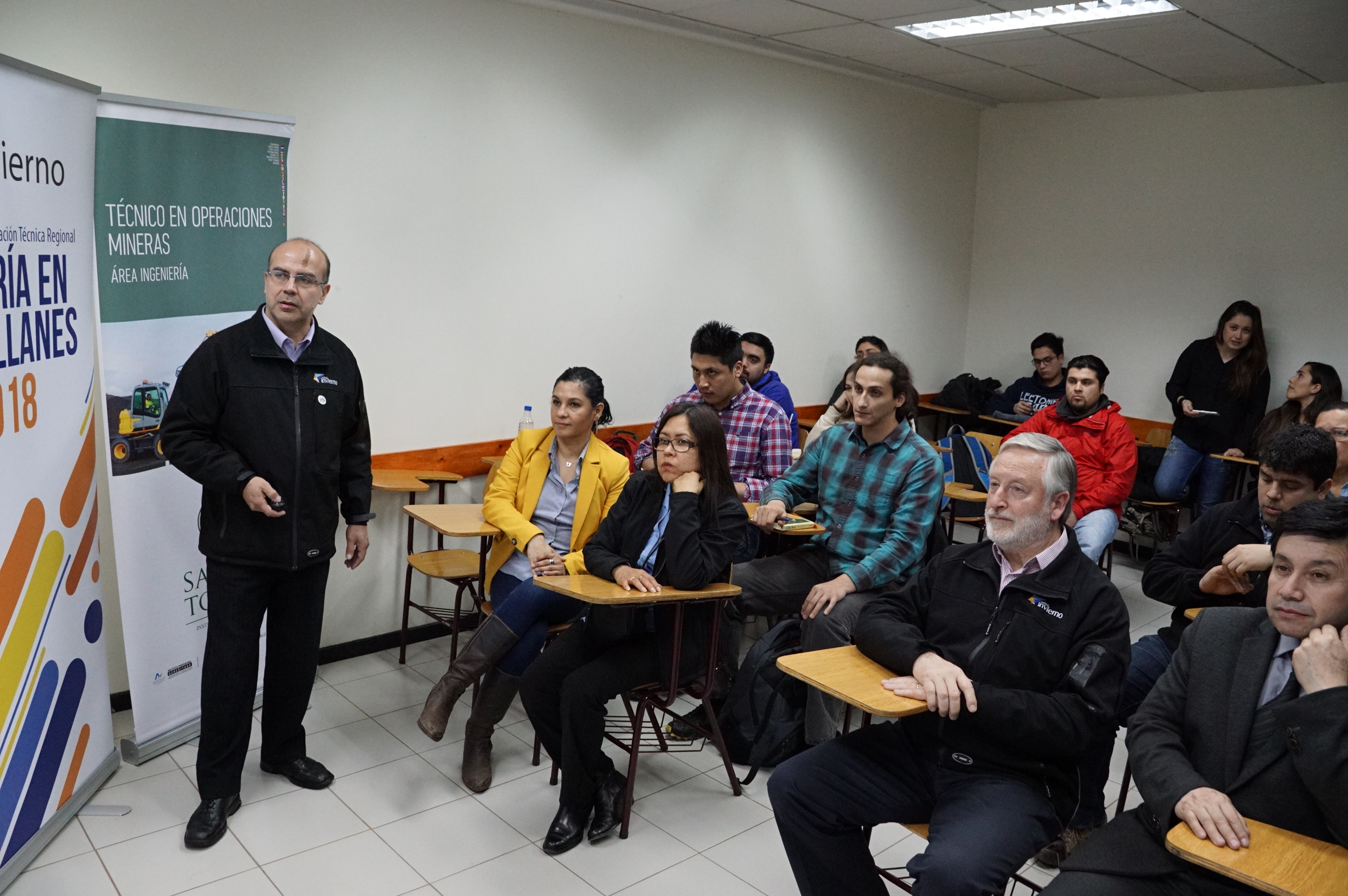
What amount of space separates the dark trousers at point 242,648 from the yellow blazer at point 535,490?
2.01 ft

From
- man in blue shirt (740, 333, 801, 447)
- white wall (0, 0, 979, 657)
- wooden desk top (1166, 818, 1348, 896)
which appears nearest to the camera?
wooden desk top (1166, 818, 1348, 896)

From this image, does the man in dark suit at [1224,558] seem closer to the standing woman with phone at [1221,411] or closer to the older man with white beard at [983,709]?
the older man with white beard at [983,709]

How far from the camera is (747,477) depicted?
4.30 m

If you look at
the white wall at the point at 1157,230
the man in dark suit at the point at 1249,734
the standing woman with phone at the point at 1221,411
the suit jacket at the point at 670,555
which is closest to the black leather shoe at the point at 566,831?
the suit jacket at the point at 670,555

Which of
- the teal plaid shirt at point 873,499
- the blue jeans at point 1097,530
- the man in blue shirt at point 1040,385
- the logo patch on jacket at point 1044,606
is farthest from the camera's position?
the man in blue shirt at point 1040,385

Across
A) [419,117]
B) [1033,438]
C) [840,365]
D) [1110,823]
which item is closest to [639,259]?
[419,117]

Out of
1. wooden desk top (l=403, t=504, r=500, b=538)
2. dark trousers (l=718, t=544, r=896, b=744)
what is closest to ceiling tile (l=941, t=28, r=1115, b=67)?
dark trousers (l=718, t=544, r=896, b=744)

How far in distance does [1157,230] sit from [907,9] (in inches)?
119

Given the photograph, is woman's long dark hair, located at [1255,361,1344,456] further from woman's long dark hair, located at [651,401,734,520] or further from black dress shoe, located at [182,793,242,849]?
black dress shoe, located at [182,793,242,849]

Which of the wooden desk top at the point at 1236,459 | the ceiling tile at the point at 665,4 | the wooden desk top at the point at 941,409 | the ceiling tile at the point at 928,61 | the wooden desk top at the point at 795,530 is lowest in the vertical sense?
the wooden desk top at the point at 795,530

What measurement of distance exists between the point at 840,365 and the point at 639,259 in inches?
76.9

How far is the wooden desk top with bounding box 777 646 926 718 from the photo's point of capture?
2.12 m

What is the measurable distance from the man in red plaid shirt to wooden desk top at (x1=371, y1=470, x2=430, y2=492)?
0.92m

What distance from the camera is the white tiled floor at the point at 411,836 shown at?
2.77m
